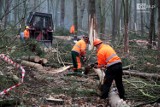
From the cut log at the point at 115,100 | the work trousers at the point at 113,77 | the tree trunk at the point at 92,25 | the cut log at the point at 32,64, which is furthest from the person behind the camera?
the tree trunk at the point at 92,25

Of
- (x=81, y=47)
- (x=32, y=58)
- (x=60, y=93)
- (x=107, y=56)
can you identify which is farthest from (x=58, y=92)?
(x=32, y=58)

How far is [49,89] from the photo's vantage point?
7.96 metres

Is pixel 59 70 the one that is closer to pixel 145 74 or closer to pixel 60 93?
pixel 60 93

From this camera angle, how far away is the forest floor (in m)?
6.66

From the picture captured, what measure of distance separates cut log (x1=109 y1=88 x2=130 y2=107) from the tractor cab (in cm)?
763

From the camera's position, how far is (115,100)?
6.63 metres

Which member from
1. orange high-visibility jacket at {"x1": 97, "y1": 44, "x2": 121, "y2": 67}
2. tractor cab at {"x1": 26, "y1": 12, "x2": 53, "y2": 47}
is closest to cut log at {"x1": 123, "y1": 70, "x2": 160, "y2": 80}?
orange high-visibility jacket at {"x1": 97, "y1": 44, "x2": 121, "y2": 67}

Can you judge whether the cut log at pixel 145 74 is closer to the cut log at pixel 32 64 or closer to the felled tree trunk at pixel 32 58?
the cut log at pixel 32 64

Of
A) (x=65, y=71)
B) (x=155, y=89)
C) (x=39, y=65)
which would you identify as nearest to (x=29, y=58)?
(x=39, y=65)

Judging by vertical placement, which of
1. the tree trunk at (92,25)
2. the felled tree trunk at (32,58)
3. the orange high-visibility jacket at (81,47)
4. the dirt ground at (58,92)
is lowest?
the dirt ground at (58,92)

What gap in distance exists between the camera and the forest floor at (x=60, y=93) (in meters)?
6.66

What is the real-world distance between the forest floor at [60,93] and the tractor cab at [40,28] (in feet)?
18.3

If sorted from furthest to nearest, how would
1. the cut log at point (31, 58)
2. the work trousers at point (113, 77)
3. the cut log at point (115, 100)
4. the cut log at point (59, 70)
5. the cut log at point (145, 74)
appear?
1. the cut log at point (31, 58)
2. the cut log at point (59, 70)
3. the cut log at point (145, 74)
4. the work trousers at point (113, 77)
5. the cut log at point (115, 100)

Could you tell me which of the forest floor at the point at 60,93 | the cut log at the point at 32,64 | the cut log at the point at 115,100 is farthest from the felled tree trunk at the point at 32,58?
the cut log at the point at 115,100
